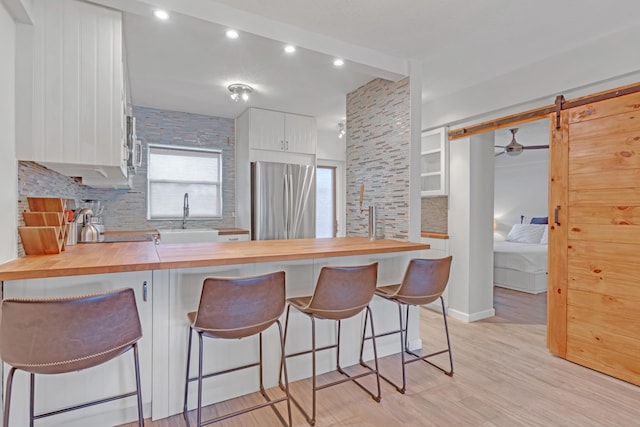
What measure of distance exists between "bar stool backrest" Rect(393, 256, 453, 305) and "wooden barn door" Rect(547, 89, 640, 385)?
121cm

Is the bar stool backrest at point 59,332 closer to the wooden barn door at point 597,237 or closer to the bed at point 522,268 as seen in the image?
the wooden barn door at point 597,237

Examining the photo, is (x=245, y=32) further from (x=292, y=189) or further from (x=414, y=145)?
(x=292, y=189)

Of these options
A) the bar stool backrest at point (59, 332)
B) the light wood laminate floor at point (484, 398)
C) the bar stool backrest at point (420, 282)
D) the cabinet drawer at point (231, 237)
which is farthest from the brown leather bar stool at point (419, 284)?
the cabinet drawer at point (231, 237)

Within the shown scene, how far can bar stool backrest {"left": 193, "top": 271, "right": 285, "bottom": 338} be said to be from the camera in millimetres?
1525

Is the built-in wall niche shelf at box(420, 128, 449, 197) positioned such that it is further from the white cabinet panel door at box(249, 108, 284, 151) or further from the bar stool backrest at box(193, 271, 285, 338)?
the bar stool backrest at box(193, 271, 285, 338)

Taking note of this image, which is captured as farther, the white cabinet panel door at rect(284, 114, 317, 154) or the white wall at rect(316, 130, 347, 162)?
the white wall at rect(316, 130, 347, 162)

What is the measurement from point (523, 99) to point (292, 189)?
8.80ft

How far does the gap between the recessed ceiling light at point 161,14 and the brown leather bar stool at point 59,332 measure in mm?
1605

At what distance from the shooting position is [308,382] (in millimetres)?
2266

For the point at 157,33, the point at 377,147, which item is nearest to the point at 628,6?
the point at 377,147

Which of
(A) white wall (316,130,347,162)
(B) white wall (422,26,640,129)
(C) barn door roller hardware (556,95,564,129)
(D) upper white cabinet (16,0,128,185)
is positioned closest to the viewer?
(D) upper white cabinet (16,0,128,185)

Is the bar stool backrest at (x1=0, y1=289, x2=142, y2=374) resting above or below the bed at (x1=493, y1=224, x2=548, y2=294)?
above

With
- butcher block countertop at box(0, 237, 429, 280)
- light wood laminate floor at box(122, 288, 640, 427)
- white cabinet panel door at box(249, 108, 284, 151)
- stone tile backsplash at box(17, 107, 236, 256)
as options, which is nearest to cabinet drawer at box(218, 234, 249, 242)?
stone tile backsplash at box(17, 107, 236, 256)

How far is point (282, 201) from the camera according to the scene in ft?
13.8
